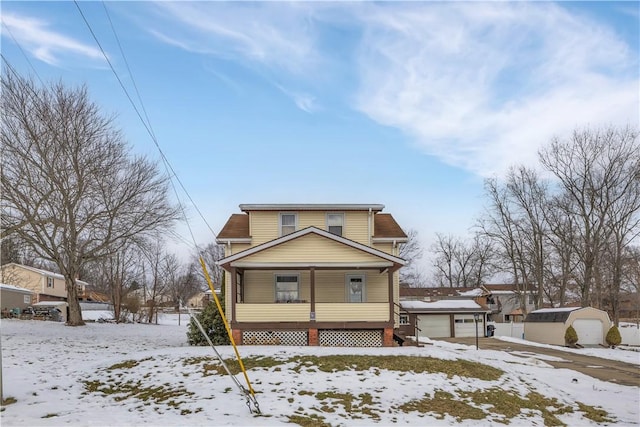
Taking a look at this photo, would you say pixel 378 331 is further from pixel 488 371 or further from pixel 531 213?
pixel 531 213

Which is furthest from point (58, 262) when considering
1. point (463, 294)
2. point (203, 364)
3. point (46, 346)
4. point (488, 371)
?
point (463, 294)

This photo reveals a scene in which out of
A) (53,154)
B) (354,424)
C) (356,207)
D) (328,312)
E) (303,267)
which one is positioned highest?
(53,154)

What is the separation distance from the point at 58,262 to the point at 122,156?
6499 millimetres

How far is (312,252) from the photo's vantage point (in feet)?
69.8

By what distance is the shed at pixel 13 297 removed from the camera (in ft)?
153

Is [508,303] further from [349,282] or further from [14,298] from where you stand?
[14,298]

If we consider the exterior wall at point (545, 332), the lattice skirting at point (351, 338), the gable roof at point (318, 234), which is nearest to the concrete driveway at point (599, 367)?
the exterior wall at point (545, 332)

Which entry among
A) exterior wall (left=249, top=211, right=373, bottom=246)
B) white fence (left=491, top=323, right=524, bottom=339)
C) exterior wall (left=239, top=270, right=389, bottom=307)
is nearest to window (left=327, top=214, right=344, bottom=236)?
exterior wall (left=249, top=211, right=373, bottom=246)

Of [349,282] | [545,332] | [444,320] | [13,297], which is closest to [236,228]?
[349,282]

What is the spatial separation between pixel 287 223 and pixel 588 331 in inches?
813

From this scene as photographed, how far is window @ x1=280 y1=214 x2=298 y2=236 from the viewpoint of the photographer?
23.9 meters

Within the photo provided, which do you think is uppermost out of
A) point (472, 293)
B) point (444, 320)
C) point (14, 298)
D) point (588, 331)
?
point (472, 293)

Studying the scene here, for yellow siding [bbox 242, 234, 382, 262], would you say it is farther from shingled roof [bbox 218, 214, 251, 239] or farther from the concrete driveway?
the concrete driveway

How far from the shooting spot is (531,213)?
45.7 metres
